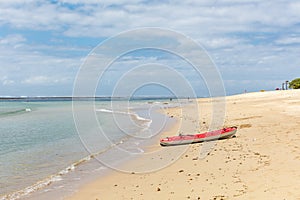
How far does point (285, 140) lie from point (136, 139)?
1117 centimetres

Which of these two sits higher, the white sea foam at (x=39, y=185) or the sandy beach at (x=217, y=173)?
the sandy beach at (x=217, y=173)

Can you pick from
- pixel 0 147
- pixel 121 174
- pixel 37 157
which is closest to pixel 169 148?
pixel 121 174

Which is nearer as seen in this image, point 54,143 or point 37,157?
point 37,157

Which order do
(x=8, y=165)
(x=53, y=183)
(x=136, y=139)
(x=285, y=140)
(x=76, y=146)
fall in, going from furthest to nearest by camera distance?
(x=136, y=139) → (x=76, y=146) → (x=8, y=165) → (x=285, y=140) → (x=53, y=183)

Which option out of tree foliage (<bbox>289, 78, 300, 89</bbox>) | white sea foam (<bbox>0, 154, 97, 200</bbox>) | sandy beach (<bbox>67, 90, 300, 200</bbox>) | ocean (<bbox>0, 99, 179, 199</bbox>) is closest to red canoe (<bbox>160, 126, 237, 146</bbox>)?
sandy beach (<bbox>67, 90, 300, 200</bbox>)

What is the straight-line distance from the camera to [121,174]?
12719mm

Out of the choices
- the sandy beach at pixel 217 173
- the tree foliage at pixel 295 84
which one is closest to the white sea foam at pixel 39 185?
the sandy beach at pixel 217 173

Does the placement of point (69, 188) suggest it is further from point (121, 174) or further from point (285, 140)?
point (285, 140)

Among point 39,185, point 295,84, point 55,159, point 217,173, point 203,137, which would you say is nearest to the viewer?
point 217,173

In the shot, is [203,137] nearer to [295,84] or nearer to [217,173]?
[217,173]

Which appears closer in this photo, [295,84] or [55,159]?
[55,159]

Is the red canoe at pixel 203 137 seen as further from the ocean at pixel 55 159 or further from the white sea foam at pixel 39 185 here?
the white sea foam at pixel 39 185

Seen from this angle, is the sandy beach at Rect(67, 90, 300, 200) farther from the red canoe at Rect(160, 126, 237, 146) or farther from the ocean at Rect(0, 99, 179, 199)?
the ocean at Rect(0, 99, 179, 199)

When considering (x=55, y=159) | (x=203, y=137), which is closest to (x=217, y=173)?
(x=203, y=137)
